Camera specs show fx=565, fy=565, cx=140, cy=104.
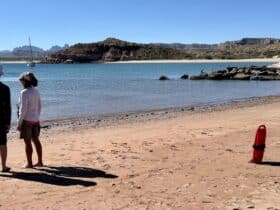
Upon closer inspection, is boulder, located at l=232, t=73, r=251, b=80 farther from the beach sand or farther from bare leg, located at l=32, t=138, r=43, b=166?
bare leg, located at l=32, t=138, r=43, b=166

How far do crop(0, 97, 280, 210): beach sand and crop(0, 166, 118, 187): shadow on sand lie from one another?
0.01m

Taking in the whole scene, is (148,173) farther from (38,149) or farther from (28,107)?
(28,107)

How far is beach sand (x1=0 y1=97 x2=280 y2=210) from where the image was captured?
289 inches

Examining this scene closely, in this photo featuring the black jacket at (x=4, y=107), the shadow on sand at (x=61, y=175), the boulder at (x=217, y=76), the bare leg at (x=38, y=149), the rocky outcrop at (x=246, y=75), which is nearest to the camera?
the shadow on sand at (x=61, y=175)

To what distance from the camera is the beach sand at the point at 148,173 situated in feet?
24.1

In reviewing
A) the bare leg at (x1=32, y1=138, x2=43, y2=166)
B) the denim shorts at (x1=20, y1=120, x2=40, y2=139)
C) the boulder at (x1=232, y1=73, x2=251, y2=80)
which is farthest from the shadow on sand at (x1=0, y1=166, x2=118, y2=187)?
the boulder at (x1=232, y1=73, x2=251, y2=80)

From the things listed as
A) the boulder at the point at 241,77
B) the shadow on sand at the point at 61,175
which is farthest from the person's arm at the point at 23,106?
the boulder at the point at 241,77

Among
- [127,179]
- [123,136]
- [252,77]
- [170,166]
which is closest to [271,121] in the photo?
[123,136]

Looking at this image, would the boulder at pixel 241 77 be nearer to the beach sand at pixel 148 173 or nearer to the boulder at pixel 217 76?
the boulder at pixel 217 76

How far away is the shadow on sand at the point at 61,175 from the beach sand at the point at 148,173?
0.01 meters

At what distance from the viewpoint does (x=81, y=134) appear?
50.8ft

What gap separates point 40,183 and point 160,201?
1988mm

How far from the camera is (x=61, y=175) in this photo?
8.86m

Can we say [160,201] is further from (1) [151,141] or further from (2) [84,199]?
(1) [151,141]
